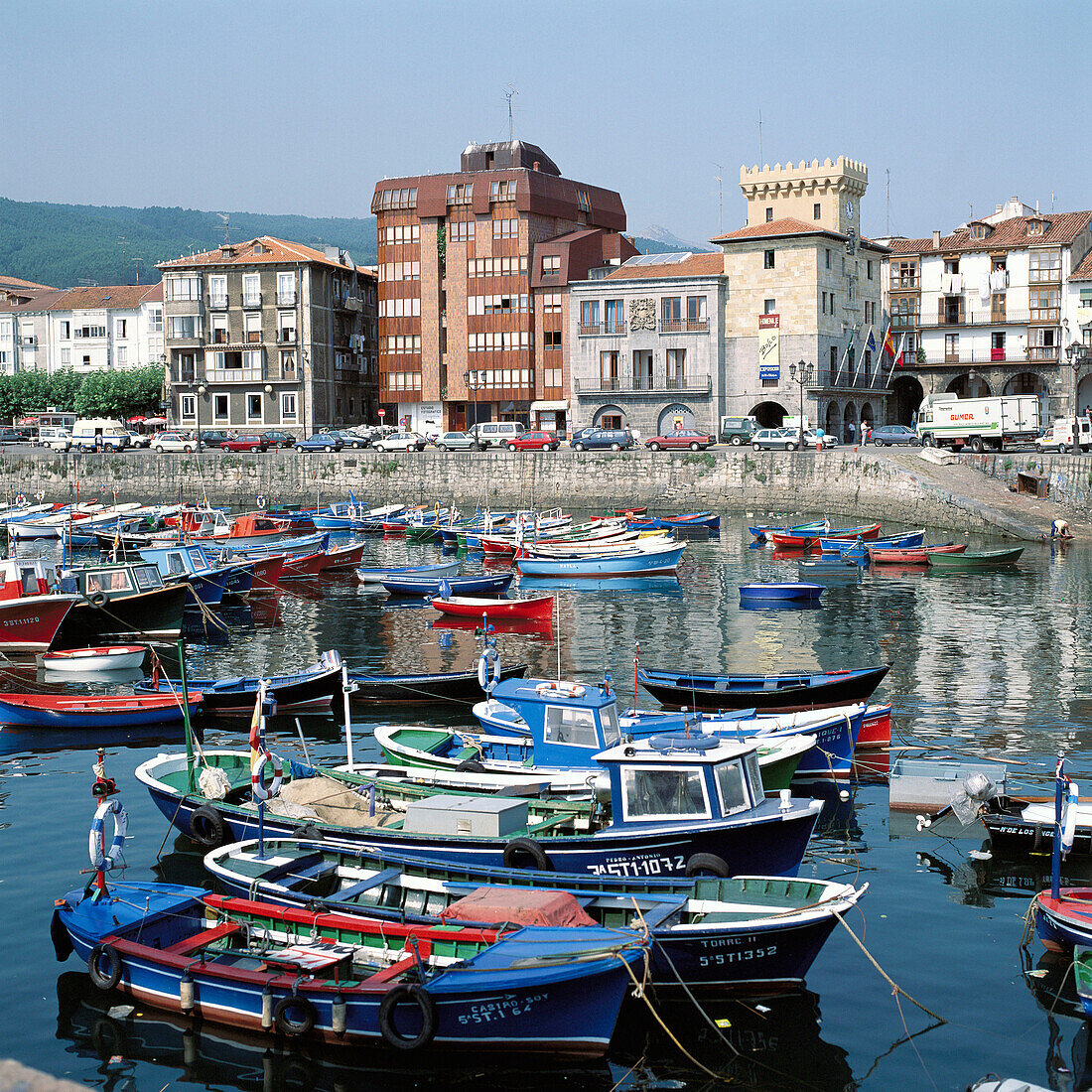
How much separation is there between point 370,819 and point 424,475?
66.8 metres

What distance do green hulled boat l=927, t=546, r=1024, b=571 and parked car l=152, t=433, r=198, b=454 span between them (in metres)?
56.3

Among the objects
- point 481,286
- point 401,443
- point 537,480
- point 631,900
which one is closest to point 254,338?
point 481,286

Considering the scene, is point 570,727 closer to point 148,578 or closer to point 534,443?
point 148,578

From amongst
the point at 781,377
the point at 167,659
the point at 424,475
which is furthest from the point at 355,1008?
the point at 781,377

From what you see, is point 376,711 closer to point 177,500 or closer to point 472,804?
point 472,804

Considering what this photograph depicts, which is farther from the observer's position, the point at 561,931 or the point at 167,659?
the point at 167,659

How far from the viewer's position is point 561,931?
580 inches

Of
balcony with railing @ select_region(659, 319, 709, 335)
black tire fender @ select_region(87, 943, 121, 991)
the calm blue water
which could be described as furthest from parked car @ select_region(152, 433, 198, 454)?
black tire fender @ select_region(87, 943, 121, 991)

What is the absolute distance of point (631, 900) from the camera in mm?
16047

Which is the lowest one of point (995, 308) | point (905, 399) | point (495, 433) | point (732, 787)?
point (732, 787)

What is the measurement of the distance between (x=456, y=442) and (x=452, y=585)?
39633mm

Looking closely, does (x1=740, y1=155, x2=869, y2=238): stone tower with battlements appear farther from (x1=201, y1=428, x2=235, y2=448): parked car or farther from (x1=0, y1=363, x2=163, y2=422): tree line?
(x1=0, y1=363, x2=163, y2=422): tree line

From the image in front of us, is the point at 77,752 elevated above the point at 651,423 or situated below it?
below

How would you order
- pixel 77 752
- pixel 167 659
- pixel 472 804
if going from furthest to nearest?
1. pixel 167 659
2. pixel 77 752
3. pixel 472 804
